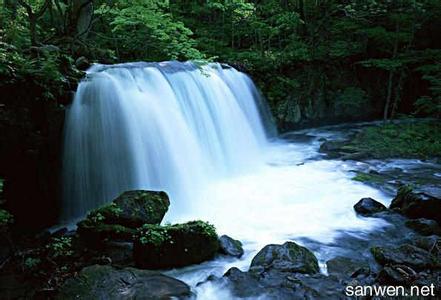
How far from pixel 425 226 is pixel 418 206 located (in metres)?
0.50

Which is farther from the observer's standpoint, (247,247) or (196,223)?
(247,247)

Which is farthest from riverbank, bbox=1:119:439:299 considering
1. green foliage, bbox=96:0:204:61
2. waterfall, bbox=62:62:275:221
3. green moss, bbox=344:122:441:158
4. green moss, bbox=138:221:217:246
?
green foliage, bbox=96:0:204:61

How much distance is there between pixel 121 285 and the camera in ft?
13.5

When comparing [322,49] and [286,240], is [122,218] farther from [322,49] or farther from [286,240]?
[322,49]

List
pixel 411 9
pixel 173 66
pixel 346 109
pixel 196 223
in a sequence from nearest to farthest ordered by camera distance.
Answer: pixel 196 223
pixel 173 66
pixel 411 9
pixel 346 109

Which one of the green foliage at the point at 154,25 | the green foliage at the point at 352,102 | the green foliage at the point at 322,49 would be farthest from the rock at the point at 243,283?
the green foliage at the point at 352,102

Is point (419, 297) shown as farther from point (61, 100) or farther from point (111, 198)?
point (61, 100)

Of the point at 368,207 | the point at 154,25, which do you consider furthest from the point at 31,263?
the point at 154,25

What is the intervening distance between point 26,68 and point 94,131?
5.51 ft

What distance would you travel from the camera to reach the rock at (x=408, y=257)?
442 cm

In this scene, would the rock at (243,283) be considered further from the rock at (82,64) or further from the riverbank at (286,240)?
the rock at (82,64)

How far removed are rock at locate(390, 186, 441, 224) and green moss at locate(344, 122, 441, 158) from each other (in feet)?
13.4

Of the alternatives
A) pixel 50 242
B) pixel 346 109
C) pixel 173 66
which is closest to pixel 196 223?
pixel 50 242

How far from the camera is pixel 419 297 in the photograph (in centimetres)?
380
